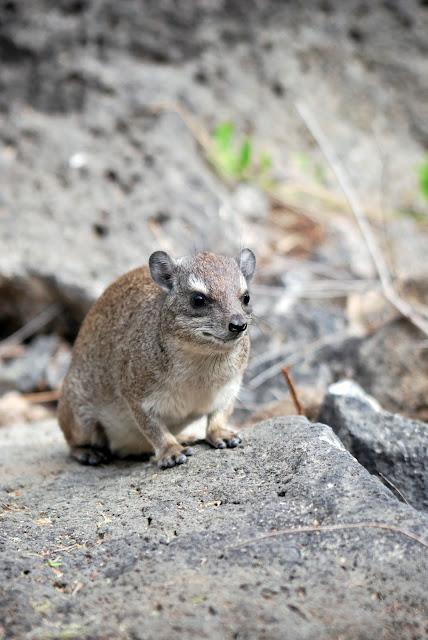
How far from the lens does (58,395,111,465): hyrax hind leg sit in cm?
621

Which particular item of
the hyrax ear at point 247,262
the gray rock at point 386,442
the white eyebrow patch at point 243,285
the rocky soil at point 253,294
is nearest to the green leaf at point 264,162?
the rocky soil at point 253,294

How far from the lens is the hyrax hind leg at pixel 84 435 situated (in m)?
6.21

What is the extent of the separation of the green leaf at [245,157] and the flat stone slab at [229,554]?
20.0 ft

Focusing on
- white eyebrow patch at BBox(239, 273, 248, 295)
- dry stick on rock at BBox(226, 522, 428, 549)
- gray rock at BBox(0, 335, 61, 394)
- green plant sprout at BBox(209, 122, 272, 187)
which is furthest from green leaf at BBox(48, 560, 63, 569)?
green plant sprout at BBox(209, 122, 272, 187)

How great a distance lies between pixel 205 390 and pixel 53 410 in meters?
3.94

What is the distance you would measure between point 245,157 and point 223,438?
5.94 m

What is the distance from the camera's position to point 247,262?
575cm

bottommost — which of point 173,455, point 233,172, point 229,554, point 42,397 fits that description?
point 42,397

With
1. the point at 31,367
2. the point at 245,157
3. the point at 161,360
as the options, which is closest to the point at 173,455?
the point at 161,360

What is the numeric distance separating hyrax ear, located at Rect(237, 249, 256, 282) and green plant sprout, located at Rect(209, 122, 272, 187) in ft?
16.4

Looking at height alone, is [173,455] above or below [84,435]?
above

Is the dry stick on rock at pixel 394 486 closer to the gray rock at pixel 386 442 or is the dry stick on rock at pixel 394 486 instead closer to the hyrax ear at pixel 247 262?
the gray rock at pixel 386 442

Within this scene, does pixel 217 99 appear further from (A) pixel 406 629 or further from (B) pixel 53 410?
(A) pixel 406 629

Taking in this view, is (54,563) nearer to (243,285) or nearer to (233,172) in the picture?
(243,285)
